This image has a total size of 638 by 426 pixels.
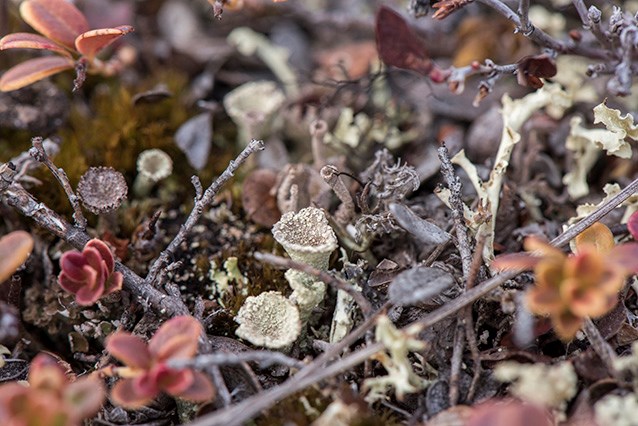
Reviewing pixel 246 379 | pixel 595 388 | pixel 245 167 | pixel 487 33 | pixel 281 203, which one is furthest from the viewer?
pixel 487 33

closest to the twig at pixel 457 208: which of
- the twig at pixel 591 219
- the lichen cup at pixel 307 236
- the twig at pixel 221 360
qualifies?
the twig at pixel 591 219

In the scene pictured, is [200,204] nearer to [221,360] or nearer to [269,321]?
[269,321]

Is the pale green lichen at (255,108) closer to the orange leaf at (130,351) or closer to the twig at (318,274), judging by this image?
the twig at (318,274)

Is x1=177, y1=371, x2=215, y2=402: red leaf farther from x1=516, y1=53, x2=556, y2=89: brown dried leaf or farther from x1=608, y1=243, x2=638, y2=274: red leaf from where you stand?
x1=516, y1=53, x2=556, y2=89: brown dried leaf

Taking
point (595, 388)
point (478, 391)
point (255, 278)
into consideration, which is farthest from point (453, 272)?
point (255, 278)

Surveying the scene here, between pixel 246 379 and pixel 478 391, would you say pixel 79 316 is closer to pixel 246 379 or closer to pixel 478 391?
pixel 246 379

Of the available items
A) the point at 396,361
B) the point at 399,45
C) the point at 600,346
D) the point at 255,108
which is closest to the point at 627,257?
the point at 600,346
